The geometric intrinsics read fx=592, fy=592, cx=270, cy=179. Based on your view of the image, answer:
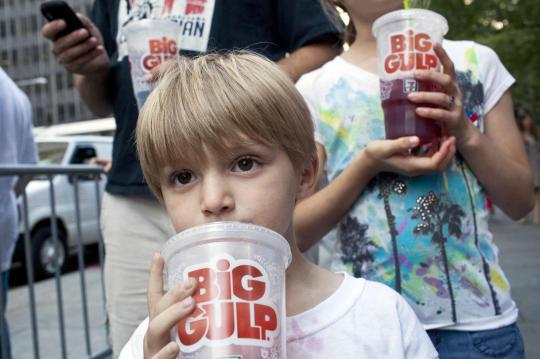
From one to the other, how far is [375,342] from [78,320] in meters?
5.29

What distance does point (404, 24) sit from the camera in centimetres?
158

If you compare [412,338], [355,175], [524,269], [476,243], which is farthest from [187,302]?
[524,269]

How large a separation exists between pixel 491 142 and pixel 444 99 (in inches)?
9.3

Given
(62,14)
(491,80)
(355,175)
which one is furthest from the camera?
(62,14)

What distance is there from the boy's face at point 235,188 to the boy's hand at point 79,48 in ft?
3.41

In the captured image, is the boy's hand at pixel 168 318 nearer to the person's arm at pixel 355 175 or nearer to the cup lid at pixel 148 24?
the person's arm at pixel 355 175

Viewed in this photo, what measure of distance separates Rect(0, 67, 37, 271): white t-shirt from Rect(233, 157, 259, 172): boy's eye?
2400 millimetres

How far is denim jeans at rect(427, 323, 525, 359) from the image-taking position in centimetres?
159

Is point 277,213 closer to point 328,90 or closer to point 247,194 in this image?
point 247,194

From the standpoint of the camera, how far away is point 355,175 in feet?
5.32

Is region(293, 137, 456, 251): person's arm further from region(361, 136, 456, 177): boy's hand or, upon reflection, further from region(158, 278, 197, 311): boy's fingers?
region(158, 278, 197, 311): boy's fingers

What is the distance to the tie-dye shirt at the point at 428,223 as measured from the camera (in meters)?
1.62

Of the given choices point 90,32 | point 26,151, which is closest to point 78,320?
point 26,151

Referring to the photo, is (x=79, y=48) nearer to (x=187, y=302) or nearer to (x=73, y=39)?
(x=73, y=39)
